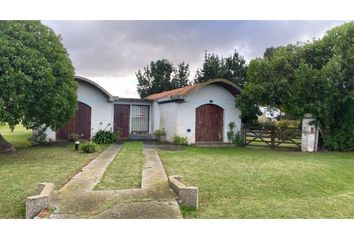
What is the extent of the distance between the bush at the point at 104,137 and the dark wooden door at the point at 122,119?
2.03 m

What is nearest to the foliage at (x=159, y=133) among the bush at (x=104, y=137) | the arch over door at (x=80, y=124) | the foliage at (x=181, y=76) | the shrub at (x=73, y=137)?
the bush at (x=104, y=137)

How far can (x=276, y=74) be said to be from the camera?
1402 centimetres

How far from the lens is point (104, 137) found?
52.1ft

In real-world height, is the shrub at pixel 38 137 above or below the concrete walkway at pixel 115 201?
above

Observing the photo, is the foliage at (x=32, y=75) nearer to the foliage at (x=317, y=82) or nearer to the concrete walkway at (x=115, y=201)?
the concrete walkway at (x=115, y=201)

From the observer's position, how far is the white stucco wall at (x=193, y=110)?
15961 mm

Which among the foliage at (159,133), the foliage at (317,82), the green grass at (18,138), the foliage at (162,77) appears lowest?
the green grass at (18,138)

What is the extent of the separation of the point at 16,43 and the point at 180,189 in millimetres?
8011

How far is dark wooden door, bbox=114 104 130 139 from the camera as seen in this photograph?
18.5m

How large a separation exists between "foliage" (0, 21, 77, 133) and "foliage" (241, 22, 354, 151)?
28.4 ft

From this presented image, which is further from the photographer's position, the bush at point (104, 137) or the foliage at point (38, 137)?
the bush at point (104, 137)

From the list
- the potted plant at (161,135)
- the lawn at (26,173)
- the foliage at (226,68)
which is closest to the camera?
the lawn at (26,173)
